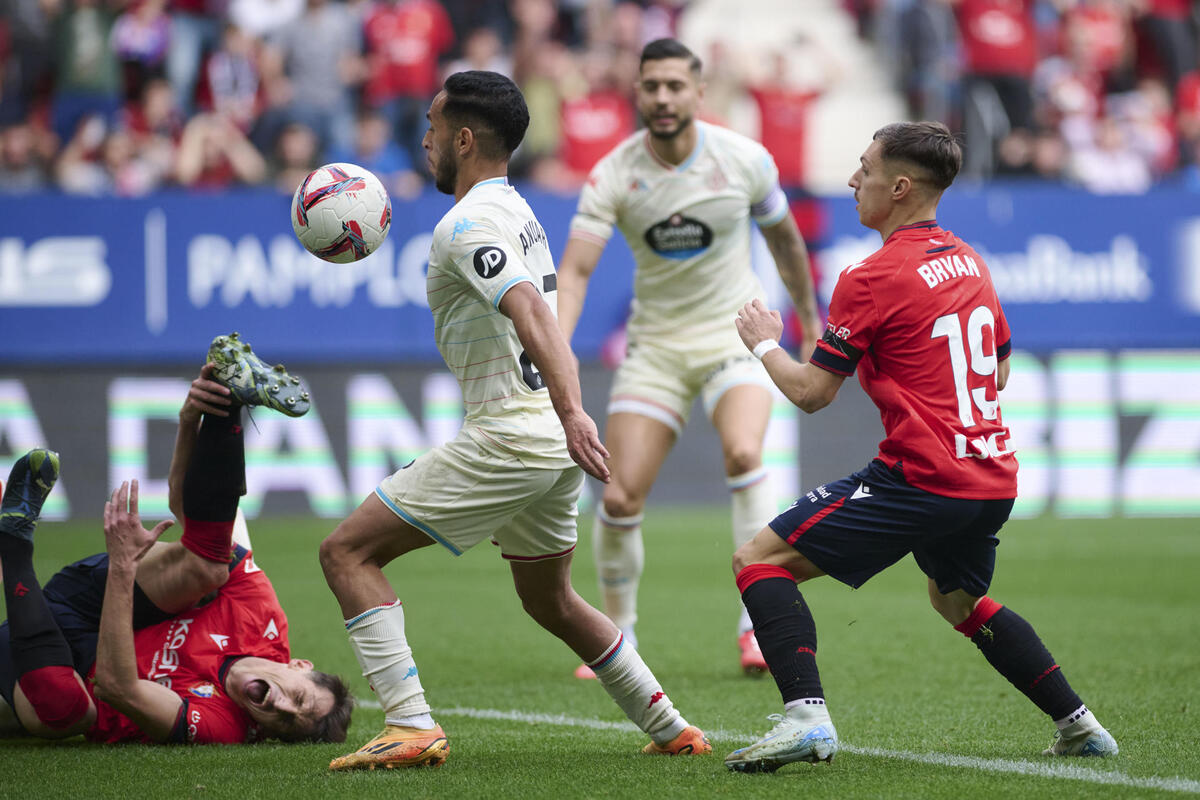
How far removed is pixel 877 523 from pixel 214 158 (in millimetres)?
11103

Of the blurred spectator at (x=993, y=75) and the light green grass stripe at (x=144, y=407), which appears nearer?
the light green grass stripe at (x=144, y=407)

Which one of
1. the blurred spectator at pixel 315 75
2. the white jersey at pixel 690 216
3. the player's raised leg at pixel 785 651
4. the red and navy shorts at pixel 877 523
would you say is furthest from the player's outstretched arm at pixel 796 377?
the blurred spectator at pixel 315 75

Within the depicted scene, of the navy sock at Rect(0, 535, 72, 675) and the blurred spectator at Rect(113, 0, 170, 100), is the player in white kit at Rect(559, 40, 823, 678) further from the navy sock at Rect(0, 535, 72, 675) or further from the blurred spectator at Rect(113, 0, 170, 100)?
the blurred spectator at Rect(113, 0, 170, 100)

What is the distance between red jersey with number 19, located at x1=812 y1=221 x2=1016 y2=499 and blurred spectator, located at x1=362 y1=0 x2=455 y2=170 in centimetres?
1094

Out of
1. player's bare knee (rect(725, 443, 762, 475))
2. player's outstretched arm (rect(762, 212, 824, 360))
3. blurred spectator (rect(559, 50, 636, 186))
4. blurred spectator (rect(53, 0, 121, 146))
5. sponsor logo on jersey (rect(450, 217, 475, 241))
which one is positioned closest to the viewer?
sponsor logo on jersey (rect(450, 217, 475, 241))

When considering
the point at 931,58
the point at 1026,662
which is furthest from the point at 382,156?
A: the point at 1026,662

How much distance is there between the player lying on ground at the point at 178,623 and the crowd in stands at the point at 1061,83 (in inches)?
496

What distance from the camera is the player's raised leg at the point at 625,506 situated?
7.25 m

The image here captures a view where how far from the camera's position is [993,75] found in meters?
17.0

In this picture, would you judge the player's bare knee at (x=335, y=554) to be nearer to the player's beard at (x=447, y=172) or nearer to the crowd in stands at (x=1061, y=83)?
the player's beard at (x=447, y=172)

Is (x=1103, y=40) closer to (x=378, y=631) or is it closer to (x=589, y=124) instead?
(x=589, y=124)

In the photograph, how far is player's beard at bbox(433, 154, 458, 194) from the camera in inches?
193

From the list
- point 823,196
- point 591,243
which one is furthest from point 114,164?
point 591,243

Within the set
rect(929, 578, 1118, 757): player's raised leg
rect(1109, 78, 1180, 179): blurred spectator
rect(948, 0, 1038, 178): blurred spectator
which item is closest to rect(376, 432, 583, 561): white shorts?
rect(929, 578, 1118, 757): player's raised leg
